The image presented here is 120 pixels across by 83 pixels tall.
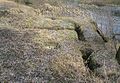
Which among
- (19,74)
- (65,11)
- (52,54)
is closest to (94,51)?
(52,54)

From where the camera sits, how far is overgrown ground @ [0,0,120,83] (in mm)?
6312

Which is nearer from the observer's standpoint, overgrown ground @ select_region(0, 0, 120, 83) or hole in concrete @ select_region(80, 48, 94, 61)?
overgrown ground @ select_region(0, 0, 120, 83)

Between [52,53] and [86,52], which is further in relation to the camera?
[86,52]

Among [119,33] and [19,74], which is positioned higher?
[19,74]

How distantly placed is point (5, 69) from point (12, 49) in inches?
42.5

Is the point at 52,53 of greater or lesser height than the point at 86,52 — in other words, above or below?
above

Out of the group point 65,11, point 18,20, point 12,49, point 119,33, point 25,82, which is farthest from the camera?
point 65,11

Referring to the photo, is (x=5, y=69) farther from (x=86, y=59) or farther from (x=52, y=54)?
(x=86, y=59)

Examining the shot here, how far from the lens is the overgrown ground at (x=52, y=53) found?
6.31 metres

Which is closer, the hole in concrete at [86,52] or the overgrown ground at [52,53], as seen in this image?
the overgrown ground at [52,53]

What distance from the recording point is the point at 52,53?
735cm

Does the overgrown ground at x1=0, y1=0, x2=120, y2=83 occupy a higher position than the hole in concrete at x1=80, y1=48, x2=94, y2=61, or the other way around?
the overgrown ground at x1=0, y1=0, x2=120, y2=83

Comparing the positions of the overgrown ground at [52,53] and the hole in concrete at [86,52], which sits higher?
the overgrown ground at [52,53]

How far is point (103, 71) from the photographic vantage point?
6832mm
